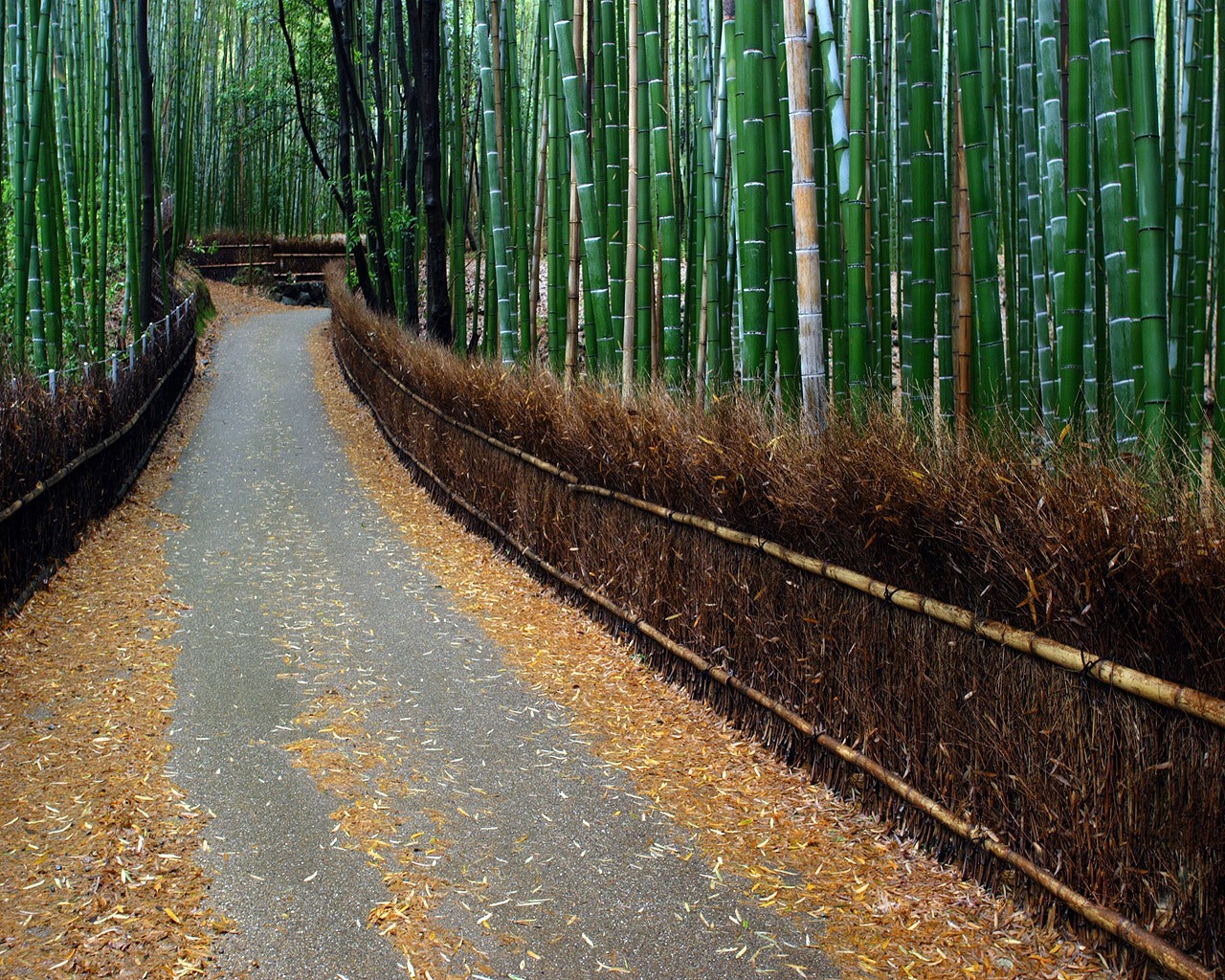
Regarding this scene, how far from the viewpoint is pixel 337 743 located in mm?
3381

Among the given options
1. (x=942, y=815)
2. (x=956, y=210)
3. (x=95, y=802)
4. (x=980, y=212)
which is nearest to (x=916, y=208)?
(x=980, y=212)

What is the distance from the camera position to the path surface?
2334 millimetres

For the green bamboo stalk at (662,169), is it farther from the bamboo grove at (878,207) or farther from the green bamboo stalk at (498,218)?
the green bamboo stalk at (498,218)

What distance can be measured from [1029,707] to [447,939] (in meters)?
1.29

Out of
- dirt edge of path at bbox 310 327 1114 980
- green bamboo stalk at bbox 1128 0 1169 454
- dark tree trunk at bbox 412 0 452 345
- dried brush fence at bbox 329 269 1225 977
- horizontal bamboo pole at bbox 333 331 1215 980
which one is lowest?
dirt edge of path at bbox 310 327 1114 980

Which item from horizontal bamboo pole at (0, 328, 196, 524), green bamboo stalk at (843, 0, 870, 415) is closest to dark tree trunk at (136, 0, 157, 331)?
horizontal bamboo pole at (0, 328, 196, 524)

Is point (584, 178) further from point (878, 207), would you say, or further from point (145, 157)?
point (145, 157)

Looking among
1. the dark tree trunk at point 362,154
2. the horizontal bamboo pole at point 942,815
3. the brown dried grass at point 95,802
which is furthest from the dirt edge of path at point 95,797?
the dark tree trunk at point 362,154

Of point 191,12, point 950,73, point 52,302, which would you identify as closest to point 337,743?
point 950,73

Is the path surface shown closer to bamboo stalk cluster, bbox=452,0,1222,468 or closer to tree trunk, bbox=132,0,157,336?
bamboo stalk cluster, bbox=452,0,1222,468

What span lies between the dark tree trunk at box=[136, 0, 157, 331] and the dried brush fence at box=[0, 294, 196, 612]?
7.12 ft

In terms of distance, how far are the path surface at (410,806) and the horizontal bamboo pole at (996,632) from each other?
752mm

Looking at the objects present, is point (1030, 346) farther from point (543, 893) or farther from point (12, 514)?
point (12, 514)

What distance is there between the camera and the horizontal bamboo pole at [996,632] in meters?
1.91
